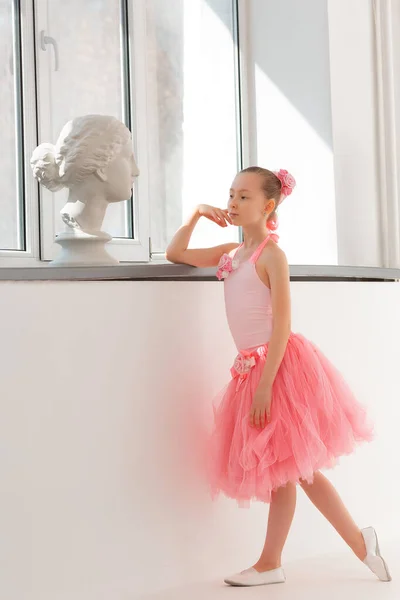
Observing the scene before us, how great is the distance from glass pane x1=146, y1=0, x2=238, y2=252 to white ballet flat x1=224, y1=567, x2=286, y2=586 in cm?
114

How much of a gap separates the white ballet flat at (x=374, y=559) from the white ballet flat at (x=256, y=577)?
200 millimetres

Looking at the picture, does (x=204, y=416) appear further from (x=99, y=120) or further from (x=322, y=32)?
(x=322, y=32)

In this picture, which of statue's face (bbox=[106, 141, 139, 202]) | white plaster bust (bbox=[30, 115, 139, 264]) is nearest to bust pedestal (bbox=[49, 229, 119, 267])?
white plaster bust (bbox=[30, 115, 139, 264])

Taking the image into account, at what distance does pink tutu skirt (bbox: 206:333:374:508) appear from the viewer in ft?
5.72

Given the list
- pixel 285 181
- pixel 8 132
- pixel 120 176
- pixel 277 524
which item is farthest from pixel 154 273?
pixel 8 132

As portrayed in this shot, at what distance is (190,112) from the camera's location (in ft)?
9.04

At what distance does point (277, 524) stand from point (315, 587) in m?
0.16

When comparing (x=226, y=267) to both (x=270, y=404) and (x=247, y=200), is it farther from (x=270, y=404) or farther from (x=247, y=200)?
(x=270, y=404)

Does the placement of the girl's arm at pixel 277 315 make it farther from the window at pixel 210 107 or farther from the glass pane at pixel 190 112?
the glass pane at pixel 190 112

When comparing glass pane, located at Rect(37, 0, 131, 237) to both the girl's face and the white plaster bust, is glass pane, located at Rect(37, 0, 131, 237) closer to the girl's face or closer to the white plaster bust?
the white plaster bust

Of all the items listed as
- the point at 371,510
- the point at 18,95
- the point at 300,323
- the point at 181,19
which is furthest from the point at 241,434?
the point at 181,19

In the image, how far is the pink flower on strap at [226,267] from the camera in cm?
189

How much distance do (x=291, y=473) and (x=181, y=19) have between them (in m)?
1.64

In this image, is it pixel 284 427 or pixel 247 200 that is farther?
pixel 247 200
